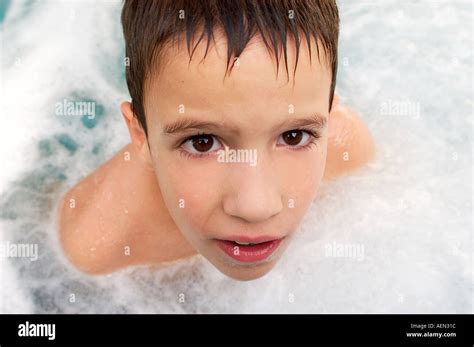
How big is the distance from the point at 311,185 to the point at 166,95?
1.05ft

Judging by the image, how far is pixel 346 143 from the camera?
5.23ft

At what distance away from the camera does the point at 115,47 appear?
1.78m

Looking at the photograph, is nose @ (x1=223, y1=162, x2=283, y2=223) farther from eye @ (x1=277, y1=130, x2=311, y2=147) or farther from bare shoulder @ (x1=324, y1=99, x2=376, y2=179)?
bare shoulder @ (x1=324, y1=99, x2=376, y2=179)

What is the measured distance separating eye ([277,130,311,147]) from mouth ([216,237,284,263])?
0.21 metres

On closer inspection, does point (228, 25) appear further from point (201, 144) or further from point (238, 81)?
point (201, 144)

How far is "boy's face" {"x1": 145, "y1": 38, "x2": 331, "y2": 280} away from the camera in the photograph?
0.94 metres

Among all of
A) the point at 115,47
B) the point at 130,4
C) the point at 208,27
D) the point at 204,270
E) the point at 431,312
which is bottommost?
the point at 431,312

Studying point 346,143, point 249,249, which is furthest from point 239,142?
point 346,143

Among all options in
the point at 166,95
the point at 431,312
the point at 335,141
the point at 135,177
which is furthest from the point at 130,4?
the point at 431,312

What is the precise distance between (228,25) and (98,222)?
2.20ft

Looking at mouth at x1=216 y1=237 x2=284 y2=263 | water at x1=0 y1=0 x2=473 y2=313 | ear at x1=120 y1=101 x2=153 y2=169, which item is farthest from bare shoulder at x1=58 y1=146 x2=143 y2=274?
mouth at x1=216 y1=237 x2=284 y2=263

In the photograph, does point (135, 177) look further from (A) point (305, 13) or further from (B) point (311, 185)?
(A) point (305, 13)
